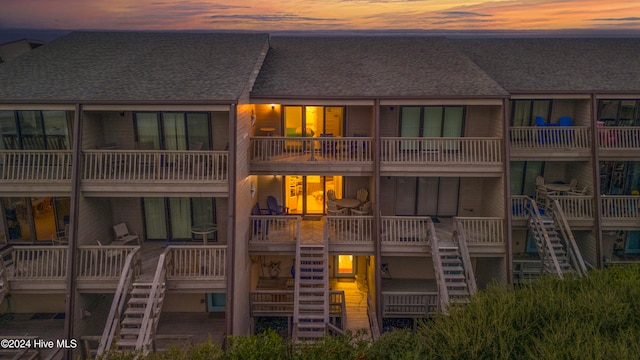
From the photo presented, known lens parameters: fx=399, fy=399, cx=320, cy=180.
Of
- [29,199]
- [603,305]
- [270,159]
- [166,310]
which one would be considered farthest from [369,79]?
[29,199]

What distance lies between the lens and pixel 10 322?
52.0 ft

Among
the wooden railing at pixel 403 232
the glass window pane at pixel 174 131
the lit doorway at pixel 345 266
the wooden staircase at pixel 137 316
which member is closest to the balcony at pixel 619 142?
the wooden railing at pixel 403 232

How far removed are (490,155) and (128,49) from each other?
58.6 ft

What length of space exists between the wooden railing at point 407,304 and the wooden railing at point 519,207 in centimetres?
534

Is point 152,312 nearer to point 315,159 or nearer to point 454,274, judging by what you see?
point 315,159

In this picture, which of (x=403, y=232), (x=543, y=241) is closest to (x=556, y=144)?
(x=543, y=241)

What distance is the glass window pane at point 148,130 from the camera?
16.3 meters

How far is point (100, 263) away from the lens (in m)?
13.9

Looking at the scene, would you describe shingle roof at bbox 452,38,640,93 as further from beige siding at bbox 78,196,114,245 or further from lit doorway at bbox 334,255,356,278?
beige siding at bbox 78,196,114,245

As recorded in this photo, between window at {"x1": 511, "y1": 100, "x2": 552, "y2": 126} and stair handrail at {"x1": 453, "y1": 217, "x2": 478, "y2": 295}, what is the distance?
6549 millimetres

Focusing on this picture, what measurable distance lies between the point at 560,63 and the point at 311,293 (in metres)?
16.6

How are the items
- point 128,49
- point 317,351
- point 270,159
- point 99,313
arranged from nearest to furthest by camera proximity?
point 317,351 → point 99,313 → point 270,159 → point 128,49

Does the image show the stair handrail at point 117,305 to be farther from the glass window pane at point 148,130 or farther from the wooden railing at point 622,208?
the wooden railing at point 622,208

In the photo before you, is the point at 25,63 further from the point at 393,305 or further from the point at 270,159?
the point at 393,305
